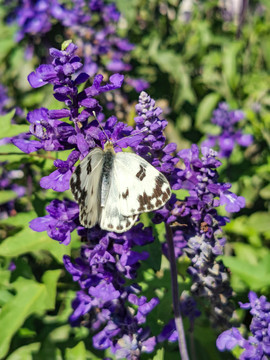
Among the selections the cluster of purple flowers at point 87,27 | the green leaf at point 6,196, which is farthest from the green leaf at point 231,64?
the green leaf at point 6,196

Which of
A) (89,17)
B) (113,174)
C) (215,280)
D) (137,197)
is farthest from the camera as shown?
(89,17)

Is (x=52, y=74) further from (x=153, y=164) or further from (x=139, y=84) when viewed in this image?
(x=139, y=84)

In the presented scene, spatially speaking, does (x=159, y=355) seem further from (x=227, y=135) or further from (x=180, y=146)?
(x=180, y=146)

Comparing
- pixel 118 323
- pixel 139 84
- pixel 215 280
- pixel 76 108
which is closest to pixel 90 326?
pixel 118 323

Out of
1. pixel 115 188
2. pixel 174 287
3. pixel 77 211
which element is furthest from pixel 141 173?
pixel 174 287

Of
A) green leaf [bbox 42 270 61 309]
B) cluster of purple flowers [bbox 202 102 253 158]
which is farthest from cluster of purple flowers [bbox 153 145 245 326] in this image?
cluster of purple flowers [bbox 202 102 253 158]

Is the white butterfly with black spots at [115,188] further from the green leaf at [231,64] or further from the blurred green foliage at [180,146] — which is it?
the green leaf at [231,64]
